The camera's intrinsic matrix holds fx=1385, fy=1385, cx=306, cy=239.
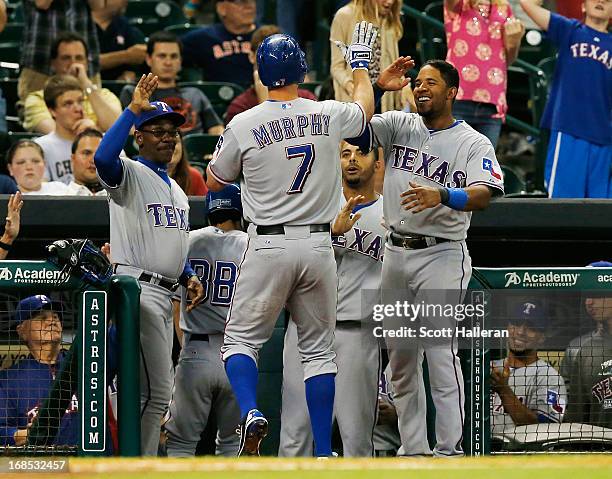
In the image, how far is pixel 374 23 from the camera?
8406 millimetres

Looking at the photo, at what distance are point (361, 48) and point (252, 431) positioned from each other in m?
1.85

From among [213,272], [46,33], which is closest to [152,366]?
[213,272]

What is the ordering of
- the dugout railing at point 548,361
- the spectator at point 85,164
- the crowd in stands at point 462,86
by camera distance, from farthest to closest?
the crowd in stands at point 462,86 < the spectator at point 85,164 < the dugout railing at point 548,361

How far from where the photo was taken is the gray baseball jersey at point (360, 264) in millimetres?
6969

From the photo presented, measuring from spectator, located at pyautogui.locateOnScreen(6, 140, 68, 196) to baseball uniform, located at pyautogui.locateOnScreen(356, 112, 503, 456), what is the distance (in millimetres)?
2248

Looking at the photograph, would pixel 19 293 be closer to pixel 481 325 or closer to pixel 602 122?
pixel 481 325

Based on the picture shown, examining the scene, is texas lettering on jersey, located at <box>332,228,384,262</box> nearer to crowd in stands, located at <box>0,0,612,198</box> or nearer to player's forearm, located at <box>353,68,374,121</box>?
player's forearm, located at <box>353,68,374,121</box>

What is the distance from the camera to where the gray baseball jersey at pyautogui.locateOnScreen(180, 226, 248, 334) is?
6.98m

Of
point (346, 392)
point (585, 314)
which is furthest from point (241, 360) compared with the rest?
point (585, 314)

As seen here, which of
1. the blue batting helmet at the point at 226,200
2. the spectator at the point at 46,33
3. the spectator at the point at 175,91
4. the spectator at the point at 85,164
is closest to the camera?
the blue batting helmet at the point at 226,200

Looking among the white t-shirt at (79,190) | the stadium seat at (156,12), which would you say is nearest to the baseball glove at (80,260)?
the white t-shirt at (79,190)

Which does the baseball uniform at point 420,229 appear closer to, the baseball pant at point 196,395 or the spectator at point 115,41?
the baseball pant at point 196,395

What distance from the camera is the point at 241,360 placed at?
6.10 meters

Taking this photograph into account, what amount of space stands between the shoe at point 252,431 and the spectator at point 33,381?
0.89 metres
